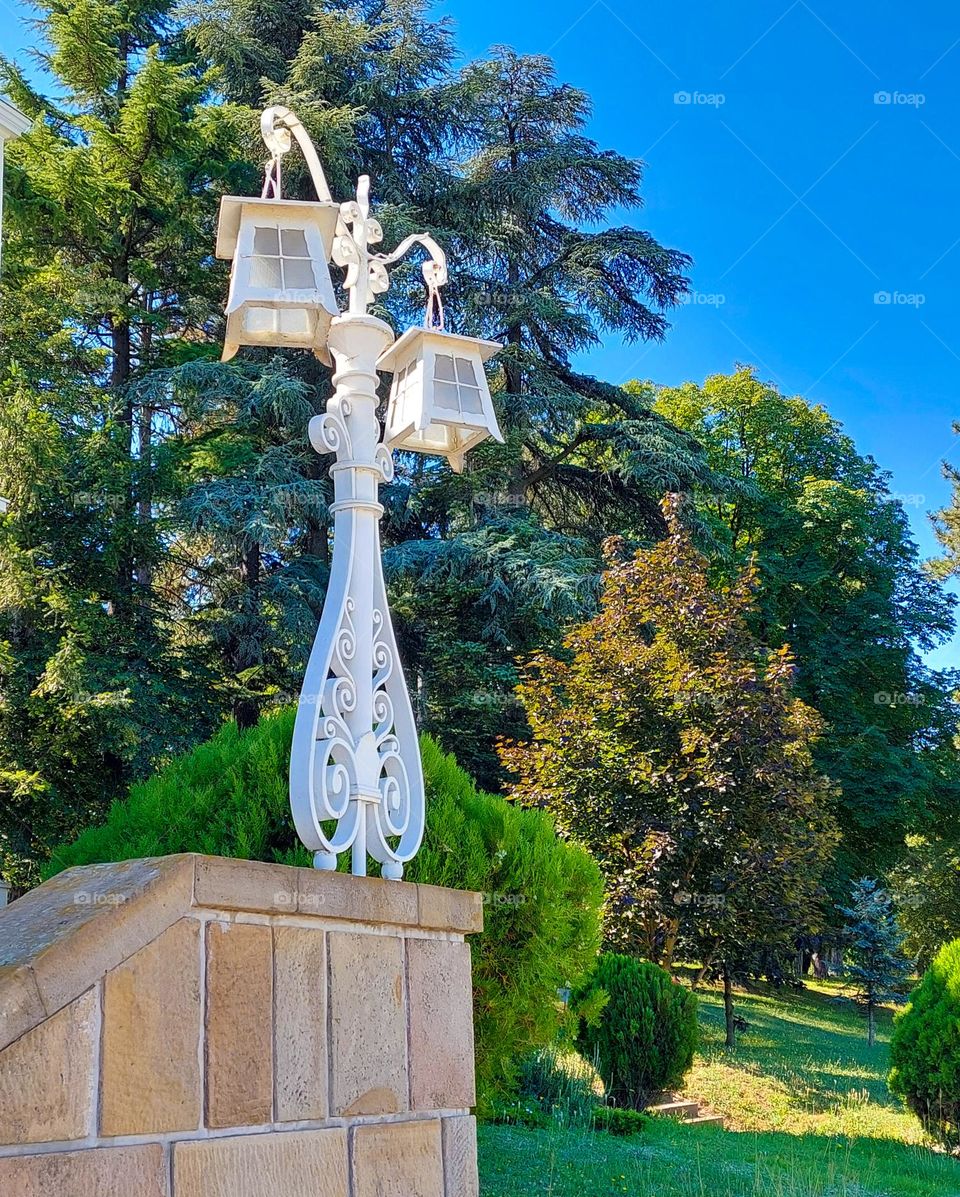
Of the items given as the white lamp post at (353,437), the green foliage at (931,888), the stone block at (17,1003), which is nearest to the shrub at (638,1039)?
the white lamp post at (353,437)

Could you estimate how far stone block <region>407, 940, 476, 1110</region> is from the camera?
3119mm

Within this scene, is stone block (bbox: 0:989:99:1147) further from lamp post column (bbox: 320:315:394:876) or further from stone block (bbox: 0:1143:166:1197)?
lamp post column (bbox: 320:315:394:876)

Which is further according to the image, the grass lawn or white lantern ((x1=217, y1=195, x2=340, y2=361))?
the grass lawn

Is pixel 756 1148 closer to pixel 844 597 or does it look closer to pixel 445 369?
Answer: pixel 445 369

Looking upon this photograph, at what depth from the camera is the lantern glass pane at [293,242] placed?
3930 millimetres

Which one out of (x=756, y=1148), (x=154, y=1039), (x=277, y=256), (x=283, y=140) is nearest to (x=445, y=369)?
(x=277, y=256)

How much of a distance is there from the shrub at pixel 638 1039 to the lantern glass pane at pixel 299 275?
575 centimetres

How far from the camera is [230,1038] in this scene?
→ 2.61 m

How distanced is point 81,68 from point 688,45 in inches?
353

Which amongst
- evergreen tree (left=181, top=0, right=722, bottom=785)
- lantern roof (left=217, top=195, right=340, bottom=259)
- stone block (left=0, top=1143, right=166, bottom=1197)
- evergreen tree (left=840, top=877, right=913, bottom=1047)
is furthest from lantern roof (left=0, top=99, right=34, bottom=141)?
evergreen tree (left=840, top=877, right=913, bottom=1047)

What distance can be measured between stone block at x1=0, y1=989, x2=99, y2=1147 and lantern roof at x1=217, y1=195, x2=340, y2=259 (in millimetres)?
2615

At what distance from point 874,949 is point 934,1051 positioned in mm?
9006

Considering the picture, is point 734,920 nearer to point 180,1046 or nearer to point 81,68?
point 180,1046

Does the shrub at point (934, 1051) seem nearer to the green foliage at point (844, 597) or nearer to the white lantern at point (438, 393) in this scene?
the white lantern at point (438, 393)
